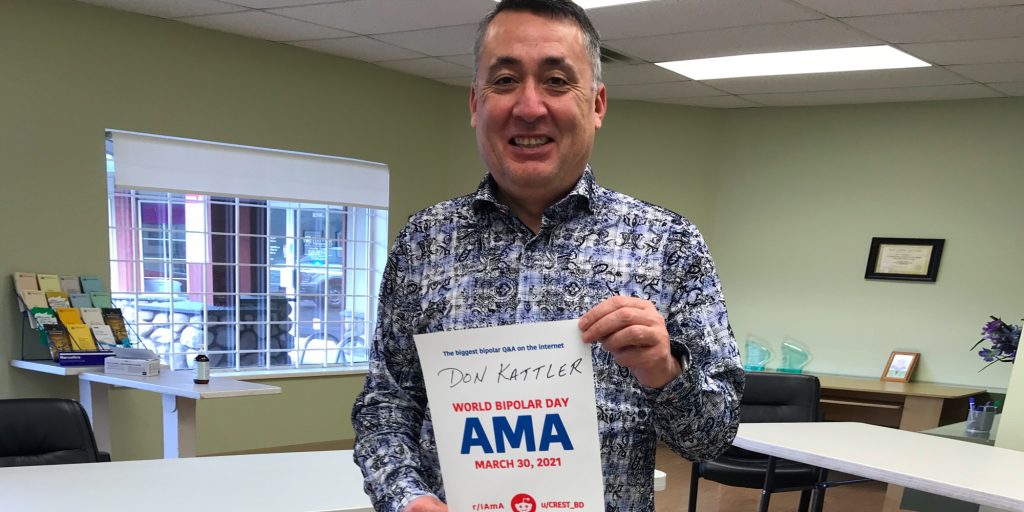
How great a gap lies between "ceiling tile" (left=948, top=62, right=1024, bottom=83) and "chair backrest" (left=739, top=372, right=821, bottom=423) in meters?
2.51

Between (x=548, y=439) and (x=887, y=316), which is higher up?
(x=548, y=439)

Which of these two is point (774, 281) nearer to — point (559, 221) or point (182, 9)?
point (182, 9)

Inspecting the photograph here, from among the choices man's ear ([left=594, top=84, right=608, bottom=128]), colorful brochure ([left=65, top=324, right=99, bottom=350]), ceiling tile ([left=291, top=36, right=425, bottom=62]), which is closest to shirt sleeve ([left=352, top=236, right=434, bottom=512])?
man's ear ([left=594, top=84, right=608, bottom=128])

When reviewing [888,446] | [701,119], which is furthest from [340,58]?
[888,446]

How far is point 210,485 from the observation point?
2.23 meters

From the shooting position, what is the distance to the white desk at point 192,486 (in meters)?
2.04

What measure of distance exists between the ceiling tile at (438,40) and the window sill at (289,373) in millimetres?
2190

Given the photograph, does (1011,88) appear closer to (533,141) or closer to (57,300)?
(533,141)

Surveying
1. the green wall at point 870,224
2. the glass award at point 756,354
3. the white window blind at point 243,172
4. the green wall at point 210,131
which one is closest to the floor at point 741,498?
the green wall at point 870,224

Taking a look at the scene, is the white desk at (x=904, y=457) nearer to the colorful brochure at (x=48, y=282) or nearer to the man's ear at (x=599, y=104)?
the man's ear at (x=599, y=104)

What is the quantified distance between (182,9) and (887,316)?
554cm

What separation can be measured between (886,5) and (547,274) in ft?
11.9

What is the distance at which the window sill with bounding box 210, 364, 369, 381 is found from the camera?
229 inches

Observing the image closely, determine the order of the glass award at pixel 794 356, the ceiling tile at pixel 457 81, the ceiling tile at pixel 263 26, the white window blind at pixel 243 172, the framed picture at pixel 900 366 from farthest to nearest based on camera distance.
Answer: the glass award at pixel 794 356 → the ceiling tile at pixel 457 81 → the framed picture at pixel 900 366 → the white window blind at pixel 243 172 → the ceiling tile at pixel 263 26
